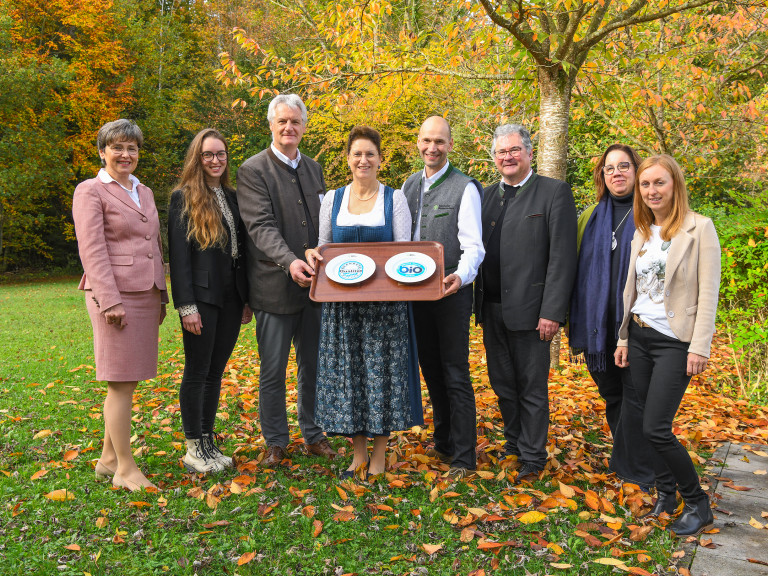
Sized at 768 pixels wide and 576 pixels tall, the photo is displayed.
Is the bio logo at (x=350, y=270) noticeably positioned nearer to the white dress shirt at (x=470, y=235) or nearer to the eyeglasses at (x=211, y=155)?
the white dress shirt at (x=470, y=235)

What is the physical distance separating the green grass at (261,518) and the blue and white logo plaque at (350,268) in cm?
131

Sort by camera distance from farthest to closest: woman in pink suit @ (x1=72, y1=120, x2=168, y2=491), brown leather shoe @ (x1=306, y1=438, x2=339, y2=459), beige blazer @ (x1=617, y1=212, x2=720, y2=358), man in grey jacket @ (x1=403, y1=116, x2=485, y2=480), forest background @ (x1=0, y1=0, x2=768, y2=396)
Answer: forest background @ (x1=0, y1=0, x2=768, y2=396)
brown leather shoe @ (x1=306, y1=438, x2=339, y2=459)
man in grey jacket @ (x1=403, y1=116, x2=485, y2=480)
woman in pink suit @ (x1=72, y1=120, x2=168, y2=491)
beige blazer @ (x1=617, y1=212, x2=720, y2=358)

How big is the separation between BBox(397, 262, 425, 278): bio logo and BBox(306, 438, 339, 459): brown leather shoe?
5.48ft

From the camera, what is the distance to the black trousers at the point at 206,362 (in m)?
4.14

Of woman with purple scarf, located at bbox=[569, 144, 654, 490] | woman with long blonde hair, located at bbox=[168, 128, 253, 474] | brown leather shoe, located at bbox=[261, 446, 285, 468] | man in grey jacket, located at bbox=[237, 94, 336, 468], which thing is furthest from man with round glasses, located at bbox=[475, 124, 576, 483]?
woman with long blonde hair, located at bbox=[168, 128, 253, 474]

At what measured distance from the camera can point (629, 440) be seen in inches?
157

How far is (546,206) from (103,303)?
9.13 ft

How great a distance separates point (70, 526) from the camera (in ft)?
11.1

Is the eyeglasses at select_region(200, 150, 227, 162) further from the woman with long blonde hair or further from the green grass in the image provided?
the green grass

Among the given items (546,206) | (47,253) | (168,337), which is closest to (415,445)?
(546,206)

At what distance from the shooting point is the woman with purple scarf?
3953mm

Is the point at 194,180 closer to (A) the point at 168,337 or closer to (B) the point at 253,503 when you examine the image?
(B) the point at 253,503

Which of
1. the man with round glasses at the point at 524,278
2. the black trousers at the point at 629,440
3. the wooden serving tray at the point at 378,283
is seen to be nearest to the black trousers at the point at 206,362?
the wooden serving tray at the point at 378,283

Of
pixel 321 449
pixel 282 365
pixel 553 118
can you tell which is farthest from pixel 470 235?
pixel 553 118
